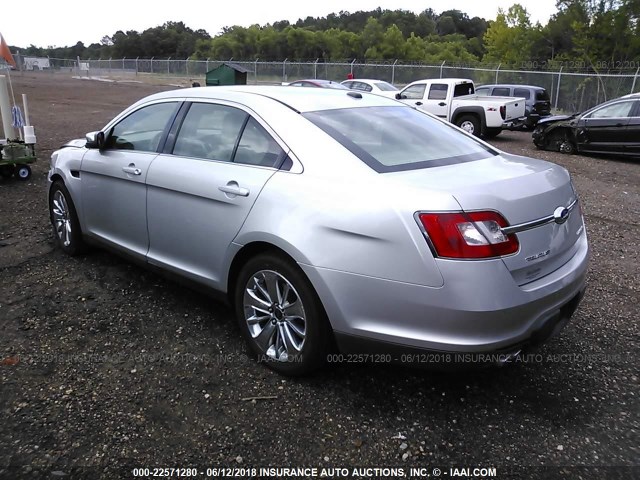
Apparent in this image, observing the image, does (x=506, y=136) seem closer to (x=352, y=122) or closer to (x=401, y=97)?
(x=401, y=97)

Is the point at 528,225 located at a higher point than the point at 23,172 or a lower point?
higher

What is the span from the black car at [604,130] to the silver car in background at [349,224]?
10238 mm

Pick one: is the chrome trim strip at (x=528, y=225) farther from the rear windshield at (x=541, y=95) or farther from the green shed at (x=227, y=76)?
the rear windshield at (x=541, y=95)

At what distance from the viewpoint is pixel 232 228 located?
327 centimetres

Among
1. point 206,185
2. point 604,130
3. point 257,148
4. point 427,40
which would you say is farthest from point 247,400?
point 427,40

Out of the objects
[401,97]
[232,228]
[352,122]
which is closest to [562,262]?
[352,122]

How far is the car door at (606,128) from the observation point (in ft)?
40.4

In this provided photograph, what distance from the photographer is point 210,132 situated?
3.70 metres

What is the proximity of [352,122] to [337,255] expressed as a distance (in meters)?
1.06

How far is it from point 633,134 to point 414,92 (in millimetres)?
7002

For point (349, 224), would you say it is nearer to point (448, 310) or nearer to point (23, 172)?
point (448, 310)

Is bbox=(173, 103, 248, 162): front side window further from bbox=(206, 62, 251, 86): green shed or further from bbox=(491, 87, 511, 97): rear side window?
bbox=(491, 87, 511, 97): rear side window

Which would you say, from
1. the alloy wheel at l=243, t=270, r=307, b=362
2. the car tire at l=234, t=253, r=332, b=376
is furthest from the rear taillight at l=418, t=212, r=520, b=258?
the alloy wheel at l=243, t=270, r=307, b=362

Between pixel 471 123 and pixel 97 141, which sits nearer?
pixel 97 141
